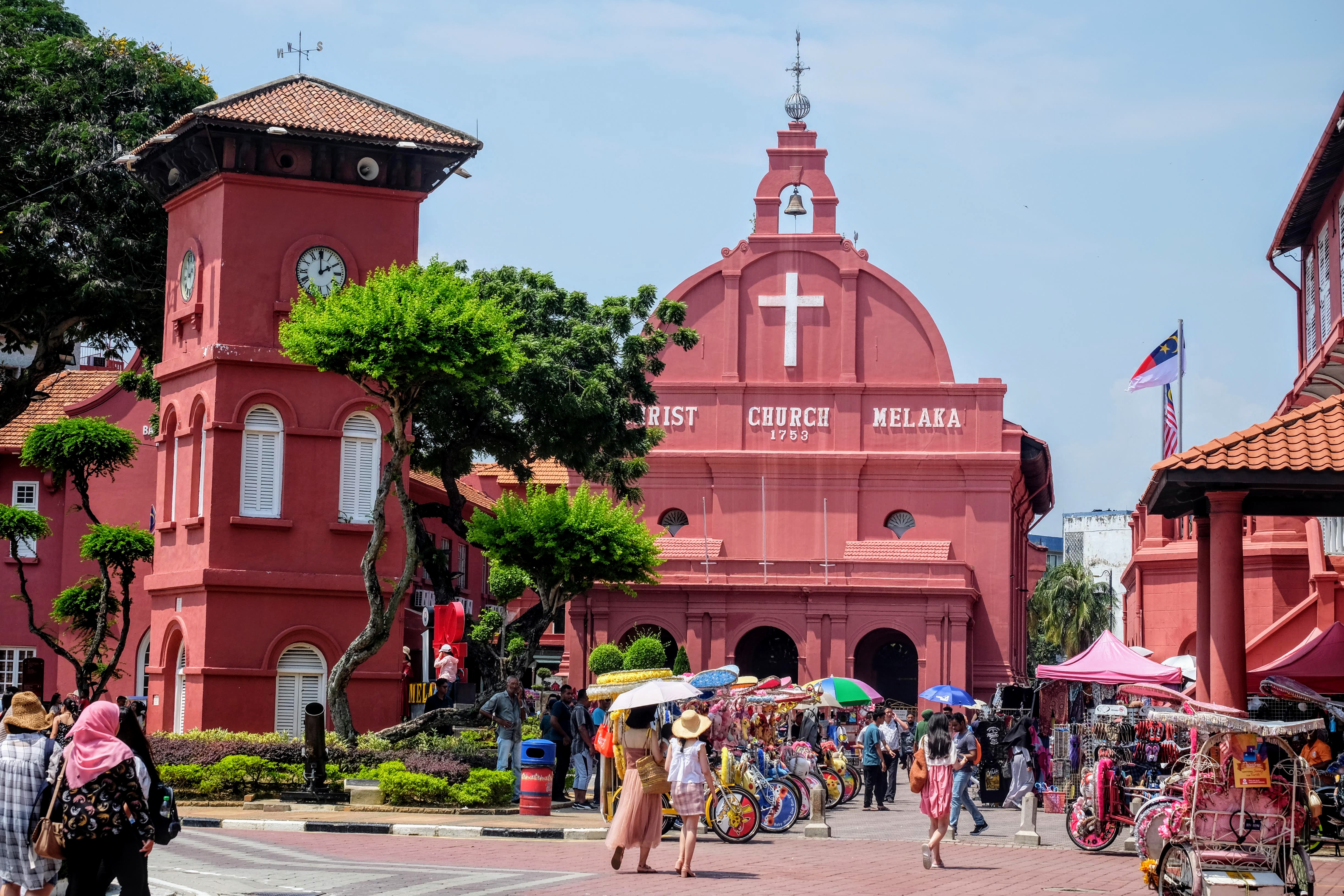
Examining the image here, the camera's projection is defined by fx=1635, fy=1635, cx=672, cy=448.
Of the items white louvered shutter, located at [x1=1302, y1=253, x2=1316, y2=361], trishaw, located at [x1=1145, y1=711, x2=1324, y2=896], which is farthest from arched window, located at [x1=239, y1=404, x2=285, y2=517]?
white louvered shutter, located at [x1=1302, y1=253, x2=1316, y2=361]

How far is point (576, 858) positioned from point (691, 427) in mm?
33257

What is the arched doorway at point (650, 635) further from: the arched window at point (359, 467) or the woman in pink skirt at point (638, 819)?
the woman in pink skirt at point (638, 819)

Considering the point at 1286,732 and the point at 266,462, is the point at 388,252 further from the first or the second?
the point at 1286,732

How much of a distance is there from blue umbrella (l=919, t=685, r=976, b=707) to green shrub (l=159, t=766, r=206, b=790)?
524 inches

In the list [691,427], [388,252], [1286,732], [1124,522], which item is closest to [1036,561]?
[691,427]

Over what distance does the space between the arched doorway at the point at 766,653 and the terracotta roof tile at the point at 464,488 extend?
27.9 feet

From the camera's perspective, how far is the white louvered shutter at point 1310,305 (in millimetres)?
29594

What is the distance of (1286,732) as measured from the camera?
515 inches

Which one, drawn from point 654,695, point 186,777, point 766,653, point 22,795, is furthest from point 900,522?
point 22,795

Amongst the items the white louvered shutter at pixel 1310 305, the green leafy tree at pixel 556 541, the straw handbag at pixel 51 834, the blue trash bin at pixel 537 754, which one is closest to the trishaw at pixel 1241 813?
the straw handbag at pixel 51 834

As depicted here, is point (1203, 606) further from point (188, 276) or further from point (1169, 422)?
point (1169, 422)

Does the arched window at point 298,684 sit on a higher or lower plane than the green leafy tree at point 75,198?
lower

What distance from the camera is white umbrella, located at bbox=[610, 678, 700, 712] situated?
1588 centimetres

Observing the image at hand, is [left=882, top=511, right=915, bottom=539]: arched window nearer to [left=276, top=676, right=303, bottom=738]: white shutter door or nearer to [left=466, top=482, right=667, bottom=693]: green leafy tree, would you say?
[left=466, top=482, right=667, bottom=693]: green leafy tree
